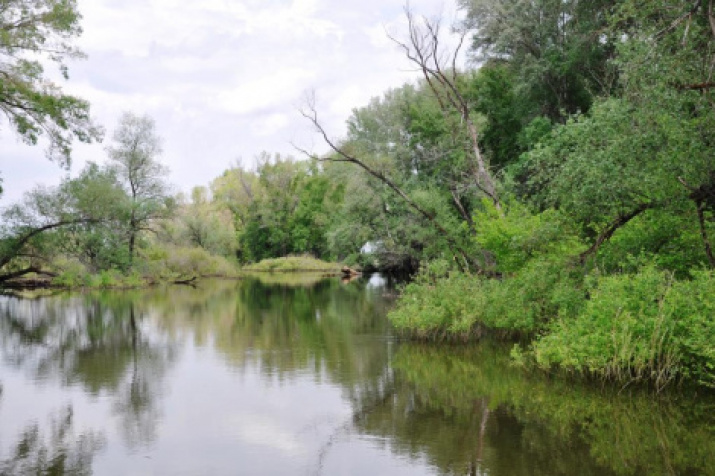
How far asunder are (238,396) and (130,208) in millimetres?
32477

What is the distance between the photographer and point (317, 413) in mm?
10797

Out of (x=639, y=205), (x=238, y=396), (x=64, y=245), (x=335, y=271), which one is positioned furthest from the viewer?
(x=335, y=271)

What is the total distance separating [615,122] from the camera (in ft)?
43.7

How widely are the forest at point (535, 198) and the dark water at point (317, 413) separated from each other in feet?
3.80

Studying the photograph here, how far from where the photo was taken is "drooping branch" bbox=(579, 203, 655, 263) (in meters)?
13.2

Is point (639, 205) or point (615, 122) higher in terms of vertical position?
point (615, 122)

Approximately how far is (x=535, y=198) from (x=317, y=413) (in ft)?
38.4

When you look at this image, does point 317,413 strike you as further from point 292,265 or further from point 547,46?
point 292,265

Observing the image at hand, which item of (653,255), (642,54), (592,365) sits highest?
(642,54)

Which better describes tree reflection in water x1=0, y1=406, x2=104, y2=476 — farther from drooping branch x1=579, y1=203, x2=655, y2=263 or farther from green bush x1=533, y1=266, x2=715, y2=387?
drooping branch x1=579, y1=203, x2=655, y2=263

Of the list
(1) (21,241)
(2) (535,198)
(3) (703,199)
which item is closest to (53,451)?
(3) (703,199)

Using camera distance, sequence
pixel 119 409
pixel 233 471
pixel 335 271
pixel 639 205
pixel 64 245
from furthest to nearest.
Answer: pixel 335 271 → pixel 64 245 → pixel 639 205 → pixel 119 409 → pixel 233 471

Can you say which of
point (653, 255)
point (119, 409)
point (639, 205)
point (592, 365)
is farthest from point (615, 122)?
point (119, 409)

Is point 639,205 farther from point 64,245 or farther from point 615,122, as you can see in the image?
point 64,245
